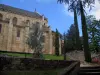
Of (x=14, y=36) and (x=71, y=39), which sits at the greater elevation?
(x=14, y=36)

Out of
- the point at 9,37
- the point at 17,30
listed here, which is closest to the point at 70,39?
the point at 17,30

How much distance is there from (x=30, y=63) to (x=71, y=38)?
44.8m

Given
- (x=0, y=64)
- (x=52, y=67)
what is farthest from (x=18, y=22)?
(x=0, y=64)

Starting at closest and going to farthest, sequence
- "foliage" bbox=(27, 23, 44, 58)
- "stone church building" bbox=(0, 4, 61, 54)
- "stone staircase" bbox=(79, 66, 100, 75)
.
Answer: "stone staircase" bbox=(79, 66, 100, 75), "foliage" bbox=(27, 23, 44, 58), "stone church building" bbox=(0, 4, 61, 54)

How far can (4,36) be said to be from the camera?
53.0 metres

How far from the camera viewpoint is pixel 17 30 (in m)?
56.6

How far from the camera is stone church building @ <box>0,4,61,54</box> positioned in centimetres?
5294

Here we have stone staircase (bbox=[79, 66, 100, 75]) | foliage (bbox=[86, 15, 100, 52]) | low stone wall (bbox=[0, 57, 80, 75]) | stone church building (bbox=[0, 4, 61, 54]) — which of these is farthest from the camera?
stone church building (bbox=[0, 4, 61, 54])

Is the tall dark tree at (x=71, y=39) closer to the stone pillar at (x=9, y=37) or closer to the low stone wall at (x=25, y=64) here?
the stone pillar at (x=9, y=37)

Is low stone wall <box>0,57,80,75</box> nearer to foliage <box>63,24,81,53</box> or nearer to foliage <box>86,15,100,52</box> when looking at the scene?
foliage <box>86,15,100,52</box>

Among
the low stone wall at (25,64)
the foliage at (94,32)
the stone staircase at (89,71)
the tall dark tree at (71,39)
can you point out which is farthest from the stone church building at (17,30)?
the stone staircase at (89,71)

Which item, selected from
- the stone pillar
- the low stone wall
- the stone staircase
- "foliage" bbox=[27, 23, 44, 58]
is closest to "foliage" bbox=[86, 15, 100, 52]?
"foliage" bbox=[27, 23, 44, 58]

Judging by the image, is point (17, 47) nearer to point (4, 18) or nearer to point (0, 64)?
point (4, 18)

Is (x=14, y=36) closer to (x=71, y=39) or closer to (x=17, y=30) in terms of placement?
(x=17, y=30)
